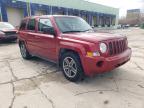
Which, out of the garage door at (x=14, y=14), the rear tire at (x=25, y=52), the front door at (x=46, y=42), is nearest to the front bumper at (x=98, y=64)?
the front door at (x=46, y=42)

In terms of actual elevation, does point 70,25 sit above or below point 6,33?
above

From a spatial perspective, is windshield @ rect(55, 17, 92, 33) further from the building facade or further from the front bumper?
the building facade

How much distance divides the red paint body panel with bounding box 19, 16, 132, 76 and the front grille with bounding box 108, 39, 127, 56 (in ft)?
0.24

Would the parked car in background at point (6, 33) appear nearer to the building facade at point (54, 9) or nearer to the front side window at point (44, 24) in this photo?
the front side window at point (44, 24)

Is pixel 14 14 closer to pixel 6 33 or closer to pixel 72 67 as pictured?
pixel 6 33

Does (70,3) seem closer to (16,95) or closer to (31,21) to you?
(31,21)

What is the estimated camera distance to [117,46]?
4.02 m

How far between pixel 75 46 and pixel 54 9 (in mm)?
25562

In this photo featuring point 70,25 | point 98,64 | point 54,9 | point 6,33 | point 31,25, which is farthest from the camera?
point 54,9

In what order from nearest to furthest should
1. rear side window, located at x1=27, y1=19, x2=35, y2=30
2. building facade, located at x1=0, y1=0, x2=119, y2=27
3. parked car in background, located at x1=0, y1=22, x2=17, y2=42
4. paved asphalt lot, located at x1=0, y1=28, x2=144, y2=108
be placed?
paved asphalt lot, located at x1=0, y1=28, x2=144, y2=108, rear side window, located at x1=27, y1=19, x2=35, y2=30, parked car in background, located at x1=0, y1=22, x2=17, y2=42, building facade, located at x1=0, y1=0, x2=119, y2=27

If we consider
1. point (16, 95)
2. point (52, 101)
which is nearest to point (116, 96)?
point (52, 101)

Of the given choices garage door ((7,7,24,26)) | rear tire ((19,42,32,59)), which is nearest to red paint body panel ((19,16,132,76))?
rear tire ((19,42,32,59))

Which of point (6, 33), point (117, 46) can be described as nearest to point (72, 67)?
point (117, 46)

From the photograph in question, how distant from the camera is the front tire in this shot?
13.1ft
